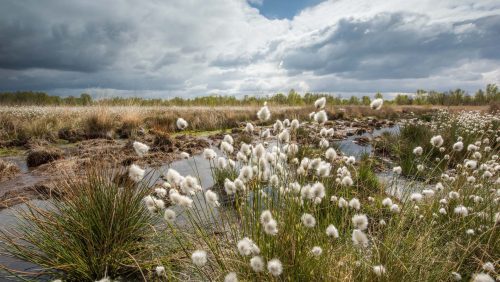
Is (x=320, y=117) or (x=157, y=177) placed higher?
(x=320, y=117)

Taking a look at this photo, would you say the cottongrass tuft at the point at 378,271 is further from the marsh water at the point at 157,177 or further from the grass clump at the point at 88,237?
the grass clump at the point at 88,237

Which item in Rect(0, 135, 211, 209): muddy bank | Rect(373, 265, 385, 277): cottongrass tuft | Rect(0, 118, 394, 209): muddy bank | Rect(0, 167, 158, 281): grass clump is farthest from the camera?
Rect(0, 135, 211, 209): muddy bank

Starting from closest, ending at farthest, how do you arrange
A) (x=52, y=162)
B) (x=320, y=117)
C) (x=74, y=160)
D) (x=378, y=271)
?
(x=378, y=271), (x=320, y=117), (x=74, y=160), (x=52, y=162)

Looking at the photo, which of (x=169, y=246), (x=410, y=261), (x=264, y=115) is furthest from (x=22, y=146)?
(x=410, y=261)

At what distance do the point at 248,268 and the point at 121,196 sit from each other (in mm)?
1856

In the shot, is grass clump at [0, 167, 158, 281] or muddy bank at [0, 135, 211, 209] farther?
muddy bank at [0, 135, 211, 209]

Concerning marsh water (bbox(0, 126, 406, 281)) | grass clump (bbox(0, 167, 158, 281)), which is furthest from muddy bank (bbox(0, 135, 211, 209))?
grass clump (bbox(0, 167, 158, 281))

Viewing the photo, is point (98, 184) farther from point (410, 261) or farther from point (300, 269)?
point (410, 261)

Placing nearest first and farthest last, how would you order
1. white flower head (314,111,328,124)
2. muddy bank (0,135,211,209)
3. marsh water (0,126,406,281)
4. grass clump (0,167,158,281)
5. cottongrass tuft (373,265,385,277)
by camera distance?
cottongrass tuft (373,265,385,277) < white flower head (314,111,328,124) < grass clump (0,167,158,281) < marsh water (0,126,406,281) < muddy bank (0,135,211,209)

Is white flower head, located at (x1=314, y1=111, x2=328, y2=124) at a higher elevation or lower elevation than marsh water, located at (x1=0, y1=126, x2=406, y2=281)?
higher

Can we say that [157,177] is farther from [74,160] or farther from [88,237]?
[88,237]

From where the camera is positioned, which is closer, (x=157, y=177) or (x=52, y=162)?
(x=157, y=177)

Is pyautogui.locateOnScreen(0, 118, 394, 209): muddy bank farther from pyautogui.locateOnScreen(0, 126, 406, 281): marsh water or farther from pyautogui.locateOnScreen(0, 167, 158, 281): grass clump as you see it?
pyautogui.locateOnScreen(0, 167, 158, 281): grass clump

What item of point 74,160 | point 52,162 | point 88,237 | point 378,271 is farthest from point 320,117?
point 52,162
